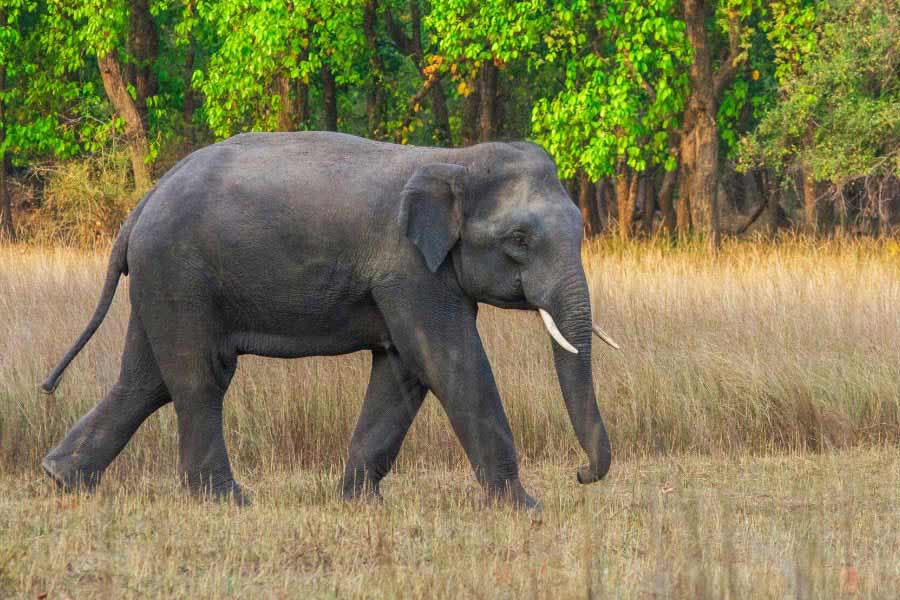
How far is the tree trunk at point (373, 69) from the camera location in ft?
86.3

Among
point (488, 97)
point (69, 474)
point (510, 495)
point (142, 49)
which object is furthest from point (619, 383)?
point (142, 49)

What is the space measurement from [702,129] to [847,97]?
2253 mm

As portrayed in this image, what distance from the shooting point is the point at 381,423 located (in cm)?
810

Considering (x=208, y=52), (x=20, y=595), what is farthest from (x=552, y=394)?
(x=208, y=52)

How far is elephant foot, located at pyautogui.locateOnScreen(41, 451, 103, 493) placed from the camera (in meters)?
8.12

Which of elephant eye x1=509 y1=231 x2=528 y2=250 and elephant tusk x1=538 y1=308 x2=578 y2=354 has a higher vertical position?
elephant eye x1=509 y1=231 x2=528 y2=250

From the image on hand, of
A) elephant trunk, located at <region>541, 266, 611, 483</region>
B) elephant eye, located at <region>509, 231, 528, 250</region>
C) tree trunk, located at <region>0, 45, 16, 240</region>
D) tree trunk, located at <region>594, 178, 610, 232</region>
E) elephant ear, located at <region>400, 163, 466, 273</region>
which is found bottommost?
tree trunk, located at <region>594, 178, 610, 232</region>

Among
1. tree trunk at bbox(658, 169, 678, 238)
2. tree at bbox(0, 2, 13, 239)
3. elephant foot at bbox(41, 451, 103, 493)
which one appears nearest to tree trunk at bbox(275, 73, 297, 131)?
tree at bbox(0, 2, 13, 239)

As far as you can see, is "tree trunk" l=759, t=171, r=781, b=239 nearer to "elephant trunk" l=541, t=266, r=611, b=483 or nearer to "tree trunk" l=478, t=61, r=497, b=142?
"tree trunk" l=478, t=61, r=497, b=142

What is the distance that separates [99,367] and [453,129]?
66.0 feet

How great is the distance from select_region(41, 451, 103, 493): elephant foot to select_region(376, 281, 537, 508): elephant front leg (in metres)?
1.85

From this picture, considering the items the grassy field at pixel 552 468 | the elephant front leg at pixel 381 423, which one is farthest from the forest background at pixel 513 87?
the elephant front leg at pixel 381 423

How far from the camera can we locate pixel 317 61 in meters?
23.3

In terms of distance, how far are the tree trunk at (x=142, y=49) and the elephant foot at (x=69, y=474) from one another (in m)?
20.5
